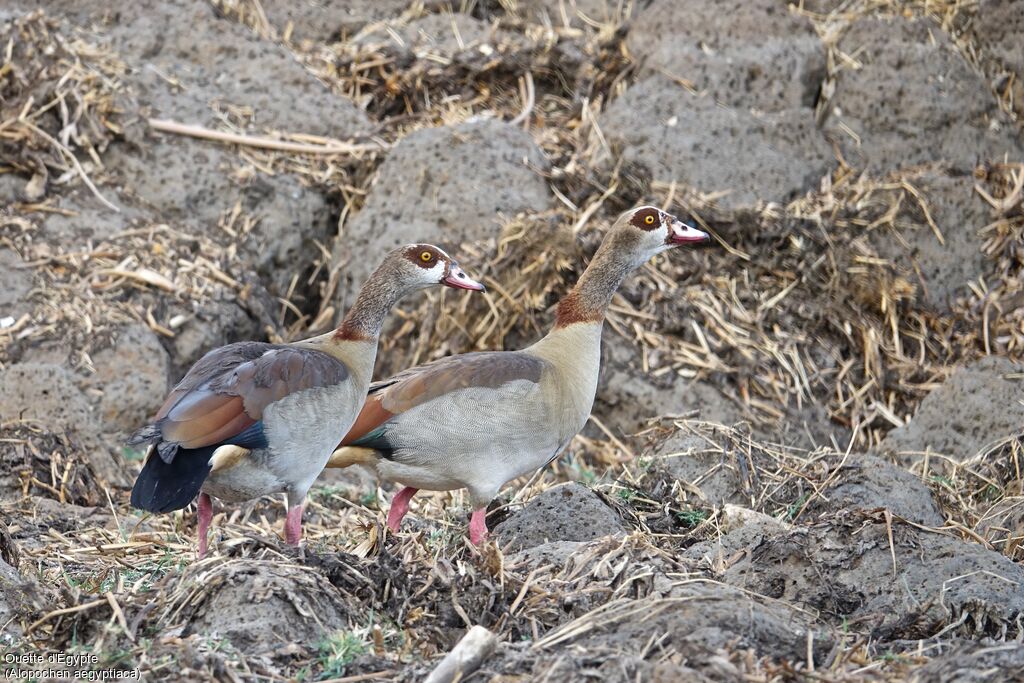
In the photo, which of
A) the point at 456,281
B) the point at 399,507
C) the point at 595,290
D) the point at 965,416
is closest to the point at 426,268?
the point at 456,281

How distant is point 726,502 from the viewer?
→ 6.75 meters

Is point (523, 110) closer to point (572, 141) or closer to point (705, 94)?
point (572, 141)

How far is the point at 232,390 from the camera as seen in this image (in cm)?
562

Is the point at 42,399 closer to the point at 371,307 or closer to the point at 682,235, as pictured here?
the point at 371,307

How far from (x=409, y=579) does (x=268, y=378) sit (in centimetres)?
118

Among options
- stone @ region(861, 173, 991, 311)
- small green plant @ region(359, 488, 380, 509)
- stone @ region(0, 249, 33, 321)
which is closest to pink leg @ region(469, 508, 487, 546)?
small green plant @ region(359, 488, 380, 509)

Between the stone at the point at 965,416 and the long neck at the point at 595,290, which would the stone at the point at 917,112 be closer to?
the stone at the point at 965,416

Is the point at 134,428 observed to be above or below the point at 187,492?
below

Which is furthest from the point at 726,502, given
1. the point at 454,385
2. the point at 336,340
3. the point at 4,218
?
the point at 4,218

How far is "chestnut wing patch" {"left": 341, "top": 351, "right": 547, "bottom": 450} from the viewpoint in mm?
6352

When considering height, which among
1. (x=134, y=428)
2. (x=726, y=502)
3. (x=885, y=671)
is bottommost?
(x=134, y=428)

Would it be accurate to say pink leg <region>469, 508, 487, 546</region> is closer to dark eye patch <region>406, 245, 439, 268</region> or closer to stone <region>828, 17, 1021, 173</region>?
dark eye patch <region>406, 245, 439, 268</region>

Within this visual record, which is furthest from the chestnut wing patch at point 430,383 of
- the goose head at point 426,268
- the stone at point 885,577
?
the stone at point 885,577

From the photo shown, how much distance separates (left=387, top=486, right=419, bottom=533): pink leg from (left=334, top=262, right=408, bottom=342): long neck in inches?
27.3
